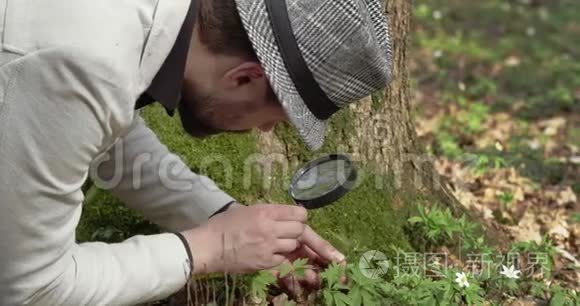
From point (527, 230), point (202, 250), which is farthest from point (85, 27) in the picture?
point (527, 230)

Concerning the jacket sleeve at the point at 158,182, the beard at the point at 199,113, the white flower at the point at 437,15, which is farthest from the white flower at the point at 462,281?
the white flower at the point at 437,15

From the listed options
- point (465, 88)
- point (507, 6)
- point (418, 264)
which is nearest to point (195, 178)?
point (418, 264)

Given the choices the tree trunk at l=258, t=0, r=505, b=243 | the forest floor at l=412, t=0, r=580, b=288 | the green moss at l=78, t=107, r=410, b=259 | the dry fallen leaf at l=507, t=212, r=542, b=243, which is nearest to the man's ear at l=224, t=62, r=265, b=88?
the green moss at l=78, t=107, r=410, b=259

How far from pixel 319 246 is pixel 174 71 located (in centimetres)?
102

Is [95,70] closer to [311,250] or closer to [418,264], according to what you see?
[311,250]

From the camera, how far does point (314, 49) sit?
257 centimetres

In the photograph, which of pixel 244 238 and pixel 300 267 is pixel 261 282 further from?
pixel 244 238

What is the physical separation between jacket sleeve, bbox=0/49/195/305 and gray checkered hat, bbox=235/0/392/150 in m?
0.39

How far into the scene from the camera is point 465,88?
8.55 m

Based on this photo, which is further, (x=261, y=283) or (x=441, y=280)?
(x=441, y=280)

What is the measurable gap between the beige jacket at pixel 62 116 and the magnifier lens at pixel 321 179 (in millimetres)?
Answer: 724

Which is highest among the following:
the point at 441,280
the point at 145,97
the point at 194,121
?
the point at 145,97

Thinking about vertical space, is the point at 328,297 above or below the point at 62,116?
below

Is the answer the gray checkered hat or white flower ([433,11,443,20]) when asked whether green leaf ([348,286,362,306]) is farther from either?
white flower ([433,11,443,20])
